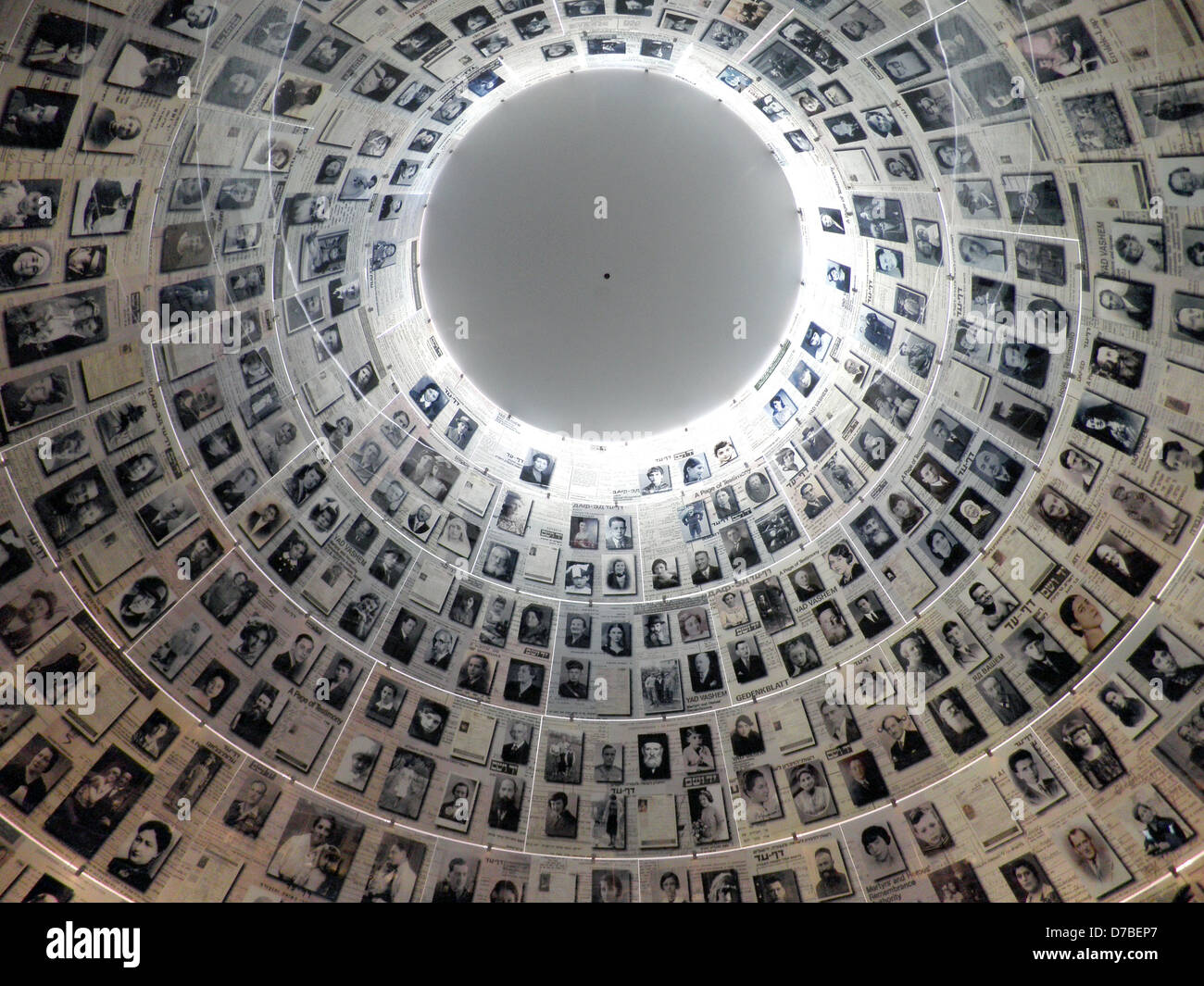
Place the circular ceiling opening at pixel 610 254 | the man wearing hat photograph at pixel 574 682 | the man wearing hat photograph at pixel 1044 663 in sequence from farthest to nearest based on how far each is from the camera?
the man wearing hat photograph at pixel 574 682
the circular ceiling opening at pixel 610 254
the man wearing hat photograph at pixel 1044 663

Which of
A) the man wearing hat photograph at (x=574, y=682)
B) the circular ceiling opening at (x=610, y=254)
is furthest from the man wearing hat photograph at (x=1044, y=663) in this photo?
the man wearing hat photograph at (x=574, y=682)

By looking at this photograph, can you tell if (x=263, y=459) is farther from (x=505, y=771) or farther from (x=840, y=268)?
(x=840, y=268)

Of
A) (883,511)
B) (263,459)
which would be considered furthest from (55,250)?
(883,511)

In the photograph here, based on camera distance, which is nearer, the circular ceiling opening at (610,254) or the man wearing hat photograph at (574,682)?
the circular ceiling opening at (610,254)

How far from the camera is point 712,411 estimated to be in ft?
53.8

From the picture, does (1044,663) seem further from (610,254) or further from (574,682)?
(610,254)

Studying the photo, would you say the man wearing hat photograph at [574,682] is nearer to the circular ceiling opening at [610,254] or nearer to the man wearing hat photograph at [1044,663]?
the circular ceiling opening at [610,254]

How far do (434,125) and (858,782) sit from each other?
1117 centimetres

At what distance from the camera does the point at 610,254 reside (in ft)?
50.8

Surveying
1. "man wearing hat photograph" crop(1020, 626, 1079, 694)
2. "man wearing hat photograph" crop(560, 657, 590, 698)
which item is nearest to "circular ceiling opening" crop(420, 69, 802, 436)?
"man wearing hat photograph" crop(560, 657, 590, 698)

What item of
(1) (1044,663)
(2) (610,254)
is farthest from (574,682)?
(2) (610,254)

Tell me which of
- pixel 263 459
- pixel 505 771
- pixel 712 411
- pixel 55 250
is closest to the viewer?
pixel 55 250

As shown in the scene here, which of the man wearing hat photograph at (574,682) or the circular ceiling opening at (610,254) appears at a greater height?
the circular ceiling opening at (610,254)

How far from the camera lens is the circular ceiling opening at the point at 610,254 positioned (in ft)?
47.8
